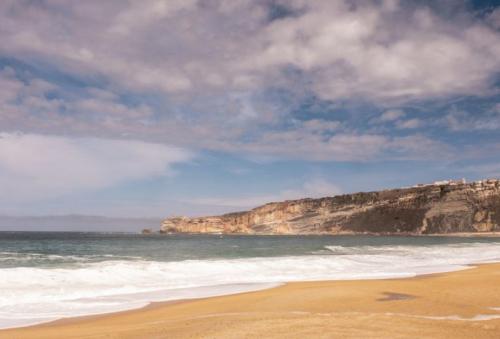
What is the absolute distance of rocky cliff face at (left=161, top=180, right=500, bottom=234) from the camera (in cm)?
11200

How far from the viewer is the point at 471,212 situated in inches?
4400

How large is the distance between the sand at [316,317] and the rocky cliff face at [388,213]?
10836cm

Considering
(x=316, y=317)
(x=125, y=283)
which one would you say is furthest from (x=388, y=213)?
(x=316, y=317)

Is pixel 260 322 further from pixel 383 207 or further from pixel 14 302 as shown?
pixel 383 207

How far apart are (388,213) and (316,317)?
122 m

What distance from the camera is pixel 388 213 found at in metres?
124

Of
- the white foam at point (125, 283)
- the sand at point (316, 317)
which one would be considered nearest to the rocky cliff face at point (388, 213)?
the white foam at point (125, 283)

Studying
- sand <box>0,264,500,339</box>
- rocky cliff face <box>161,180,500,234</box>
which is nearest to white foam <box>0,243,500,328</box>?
sand <box>0,264,500,339</box>

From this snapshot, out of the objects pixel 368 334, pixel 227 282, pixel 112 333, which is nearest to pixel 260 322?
pixel 368 334

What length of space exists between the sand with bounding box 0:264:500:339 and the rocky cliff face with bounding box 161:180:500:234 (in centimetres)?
10836

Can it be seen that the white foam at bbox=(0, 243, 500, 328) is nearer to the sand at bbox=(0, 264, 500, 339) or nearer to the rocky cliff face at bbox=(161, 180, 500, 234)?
the sand at bbox=(0, 264, 500, 339)

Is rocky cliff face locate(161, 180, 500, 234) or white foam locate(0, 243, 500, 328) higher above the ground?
Result: rocky cliff face locate(161, 180, 500, 234)

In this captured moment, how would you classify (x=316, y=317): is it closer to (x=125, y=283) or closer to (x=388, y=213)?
(x=125, y=283)

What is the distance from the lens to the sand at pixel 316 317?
305 inches
